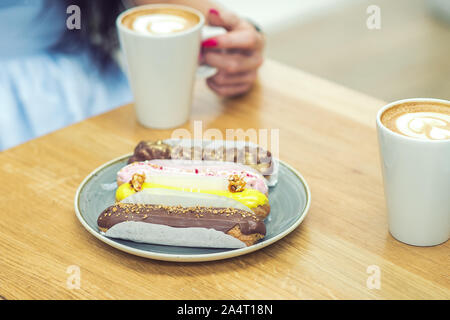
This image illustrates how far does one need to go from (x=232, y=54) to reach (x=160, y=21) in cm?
19

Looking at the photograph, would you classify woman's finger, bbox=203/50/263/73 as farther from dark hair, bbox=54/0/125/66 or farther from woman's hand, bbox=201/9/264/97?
dark hair, bbox=54/0/125/66

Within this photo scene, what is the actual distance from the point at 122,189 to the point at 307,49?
2622 millimetres

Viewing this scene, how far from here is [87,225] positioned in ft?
2.71

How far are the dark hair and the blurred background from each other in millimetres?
1686

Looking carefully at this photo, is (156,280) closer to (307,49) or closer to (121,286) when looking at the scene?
(121,286)

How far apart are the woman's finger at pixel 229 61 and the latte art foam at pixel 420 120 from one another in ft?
1.72

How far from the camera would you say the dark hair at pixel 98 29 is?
1.45m

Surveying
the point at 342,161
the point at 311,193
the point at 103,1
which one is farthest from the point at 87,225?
the point at 103,1

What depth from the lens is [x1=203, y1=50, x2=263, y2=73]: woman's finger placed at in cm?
129

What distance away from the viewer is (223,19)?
52.3 inches

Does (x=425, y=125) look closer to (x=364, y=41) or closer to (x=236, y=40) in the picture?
(x=236, y=40)
